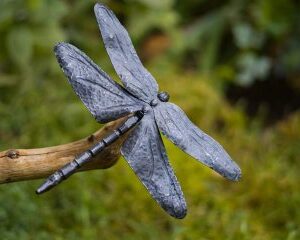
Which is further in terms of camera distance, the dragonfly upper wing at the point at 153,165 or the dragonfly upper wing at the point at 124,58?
the dragonfly upper wing at the point at 124,58

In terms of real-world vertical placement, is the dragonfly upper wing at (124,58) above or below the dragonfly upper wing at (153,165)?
above

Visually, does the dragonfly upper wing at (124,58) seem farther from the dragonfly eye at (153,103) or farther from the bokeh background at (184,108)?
the bokeh background at (184,108)

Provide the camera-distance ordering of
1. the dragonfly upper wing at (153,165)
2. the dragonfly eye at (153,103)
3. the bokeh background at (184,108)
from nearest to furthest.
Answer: the dragonfly upper wing at (153,165), the dragonfly eye at (153,103), the bokeh background at (184,108)

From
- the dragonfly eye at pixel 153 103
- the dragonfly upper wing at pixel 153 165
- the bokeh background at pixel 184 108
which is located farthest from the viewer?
the bokeh background at pixel 184 108

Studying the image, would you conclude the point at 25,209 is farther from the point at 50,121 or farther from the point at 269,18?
the point at 269,18

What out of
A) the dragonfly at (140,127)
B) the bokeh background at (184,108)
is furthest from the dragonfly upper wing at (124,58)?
the bokeh background at (184,108)

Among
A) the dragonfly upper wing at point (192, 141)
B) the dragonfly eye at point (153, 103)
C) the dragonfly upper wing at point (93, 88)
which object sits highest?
the dragonfly upper wing at point (93, 88)

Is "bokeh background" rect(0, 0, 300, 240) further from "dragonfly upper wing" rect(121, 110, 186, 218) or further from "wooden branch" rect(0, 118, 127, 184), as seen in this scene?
"dragonfly upper wing" rect(121, 110, 186, 218)

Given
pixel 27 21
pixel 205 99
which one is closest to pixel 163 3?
pixel 205 99
